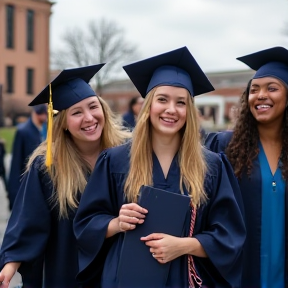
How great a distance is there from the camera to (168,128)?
263cm

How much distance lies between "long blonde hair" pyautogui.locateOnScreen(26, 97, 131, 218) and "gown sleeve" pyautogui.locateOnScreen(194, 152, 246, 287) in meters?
0.78

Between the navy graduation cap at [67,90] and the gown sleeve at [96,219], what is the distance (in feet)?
2.20

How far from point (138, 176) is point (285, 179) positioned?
93 cm

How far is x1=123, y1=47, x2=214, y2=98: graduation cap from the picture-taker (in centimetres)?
270

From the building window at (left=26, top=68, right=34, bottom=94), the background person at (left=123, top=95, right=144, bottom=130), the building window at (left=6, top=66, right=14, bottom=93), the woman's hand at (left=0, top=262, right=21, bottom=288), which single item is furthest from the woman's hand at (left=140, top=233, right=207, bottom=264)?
the building window at (left=26, top=68, right=34, bottom=94)

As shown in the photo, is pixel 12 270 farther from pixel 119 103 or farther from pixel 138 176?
pixel 119 103

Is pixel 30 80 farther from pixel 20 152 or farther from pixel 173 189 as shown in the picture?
pixel 173 189

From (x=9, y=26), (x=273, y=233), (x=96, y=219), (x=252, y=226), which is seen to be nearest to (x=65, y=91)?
(x=96, y=219)

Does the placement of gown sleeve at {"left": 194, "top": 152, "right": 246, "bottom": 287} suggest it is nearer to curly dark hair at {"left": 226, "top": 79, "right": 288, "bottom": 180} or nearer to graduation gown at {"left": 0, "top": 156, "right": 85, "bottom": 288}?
curly dark hair at {"left": 226, "top": 79, "right": 288, "bottom": 180}

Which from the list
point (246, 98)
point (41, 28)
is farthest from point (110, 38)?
point (246, 98)

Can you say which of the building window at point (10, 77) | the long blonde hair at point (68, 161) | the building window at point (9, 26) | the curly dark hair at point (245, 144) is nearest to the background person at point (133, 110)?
the long blonde hair at point (68, 161)

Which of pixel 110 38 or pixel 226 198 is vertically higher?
pixel 110 38

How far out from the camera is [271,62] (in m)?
3.24

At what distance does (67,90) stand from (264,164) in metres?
1.22
